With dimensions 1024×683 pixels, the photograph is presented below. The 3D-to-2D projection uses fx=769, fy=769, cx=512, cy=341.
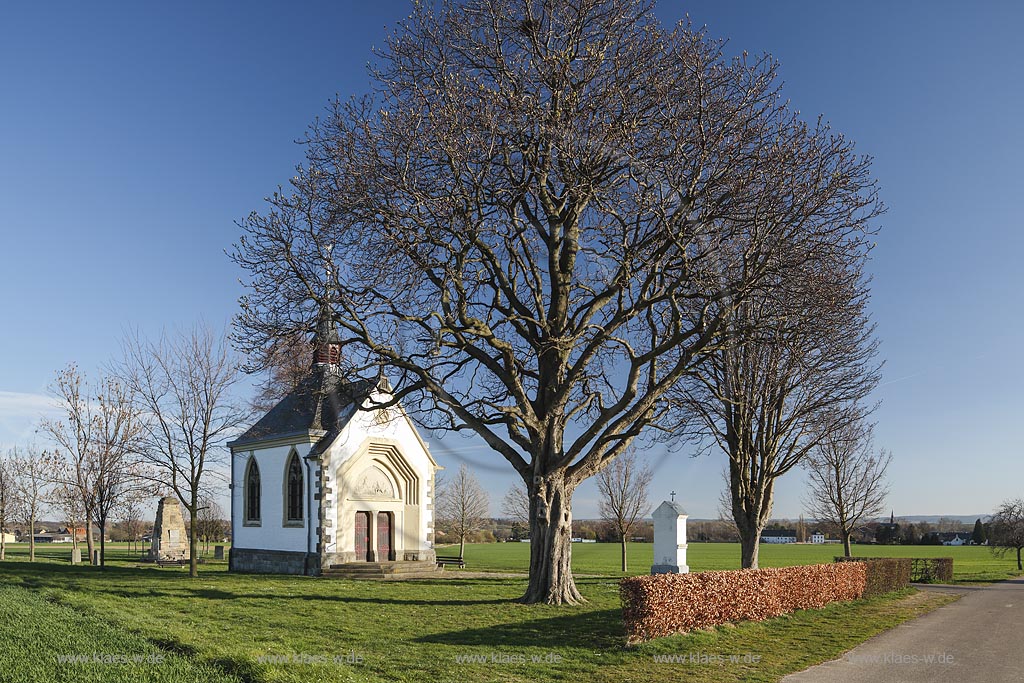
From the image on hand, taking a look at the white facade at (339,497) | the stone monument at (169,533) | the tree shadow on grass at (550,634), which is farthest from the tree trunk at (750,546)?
the stone monument at (169,533)

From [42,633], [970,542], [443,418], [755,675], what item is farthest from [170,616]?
[970,542]

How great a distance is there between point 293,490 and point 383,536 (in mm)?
4360

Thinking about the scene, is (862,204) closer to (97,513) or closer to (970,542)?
(97,513)

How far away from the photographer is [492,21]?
18422mm

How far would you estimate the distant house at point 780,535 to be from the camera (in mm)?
114688

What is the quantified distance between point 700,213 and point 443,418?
840 cm

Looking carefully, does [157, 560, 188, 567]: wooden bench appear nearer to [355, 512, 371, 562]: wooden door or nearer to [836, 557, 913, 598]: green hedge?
[355, 512, 371, 562]: wooden door

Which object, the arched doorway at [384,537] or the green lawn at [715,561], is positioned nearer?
the arched doorway at [384,537]

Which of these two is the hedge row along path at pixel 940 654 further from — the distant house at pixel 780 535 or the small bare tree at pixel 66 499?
the distant house at pixel 780 535

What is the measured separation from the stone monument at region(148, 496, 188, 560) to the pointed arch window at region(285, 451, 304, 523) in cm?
1461

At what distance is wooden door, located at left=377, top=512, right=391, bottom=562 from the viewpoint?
33.3m

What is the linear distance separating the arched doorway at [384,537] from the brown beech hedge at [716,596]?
18.9m

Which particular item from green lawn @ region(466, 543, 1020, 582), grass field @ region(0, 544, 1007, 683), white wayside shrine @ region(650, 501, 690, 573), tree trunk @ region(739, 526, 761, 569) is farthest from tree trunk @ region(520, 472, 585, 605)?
green lawn @ region(466, 543, 1020, 582)

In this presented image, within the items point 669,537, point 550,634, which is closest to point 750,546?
point 669,537
